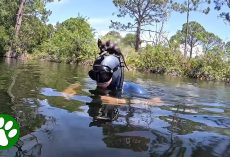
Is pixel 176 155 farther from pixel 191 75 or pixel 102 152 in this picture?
pixel 191 75

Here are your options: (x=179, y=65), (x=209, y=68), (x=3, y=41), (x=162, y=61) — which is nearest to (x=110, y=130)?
(x=209, y=68)

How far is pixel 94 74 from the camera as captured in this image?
17.2 ft

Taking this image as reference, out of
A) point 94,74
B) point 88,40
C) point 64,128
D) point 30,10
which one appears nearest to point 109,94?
point 94,74

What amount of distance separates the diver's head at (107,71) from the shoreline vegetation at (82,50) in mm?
13673

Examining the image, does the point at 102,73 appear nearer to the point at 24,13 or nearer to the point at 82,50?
the point at 82,50

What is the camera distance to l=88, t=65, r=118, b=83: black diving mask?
511 cm

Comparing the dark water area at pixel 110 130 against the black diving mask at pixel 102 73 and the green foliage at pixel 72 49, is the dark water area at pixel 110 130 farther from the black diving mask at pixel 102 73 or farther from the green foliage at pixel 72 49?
the green foliage at pixel 72 49

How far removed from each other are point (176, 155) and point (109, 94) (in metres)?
2.77

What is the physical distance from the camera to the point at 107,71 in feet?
16.9

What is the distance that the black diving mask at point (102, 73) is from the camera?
511 centimetres

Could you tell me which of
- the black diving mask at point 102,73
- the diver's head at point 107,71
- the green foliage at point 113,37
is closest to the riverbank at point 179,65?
the green foliage at point 113,37

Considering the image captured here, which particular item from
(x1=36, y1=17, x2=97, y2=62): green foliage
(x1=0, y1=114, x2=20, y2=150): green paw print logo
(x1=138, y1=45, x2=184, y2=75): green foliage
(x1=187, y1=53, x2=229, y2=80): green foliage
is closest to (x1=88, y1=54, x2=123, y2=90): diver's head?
(x1=0, y1=114, x2=20, y2=150): green paw print logo

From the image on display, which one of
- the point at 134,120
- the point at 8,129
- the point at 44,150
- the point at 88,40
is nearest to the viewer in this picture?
the point at 8,129

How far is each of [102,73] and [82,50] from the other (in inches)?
1050
